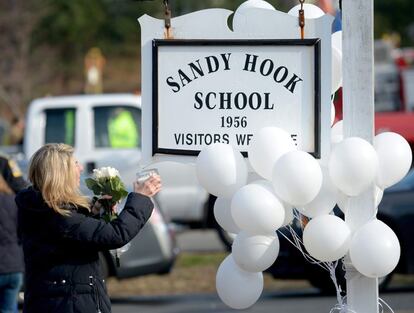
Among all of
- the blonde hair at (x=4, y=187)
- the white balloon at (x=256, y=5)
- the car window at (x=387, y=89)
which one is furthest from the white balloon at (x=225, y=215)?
the car window at (x=387, y=89)

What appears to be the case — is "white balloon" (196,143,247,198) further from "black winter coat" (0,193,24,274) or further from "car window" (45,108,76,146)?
"car window" (45,108,76,146)

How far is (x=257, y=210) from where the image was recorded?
4.62 meters

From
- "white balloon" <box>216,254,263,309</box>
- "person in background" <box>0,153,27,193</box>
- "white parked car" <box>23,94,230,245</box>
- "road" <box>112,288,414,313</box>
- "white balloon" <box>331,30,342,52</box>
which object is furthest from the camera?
"white parked car" <box>23,94,230,245</box>

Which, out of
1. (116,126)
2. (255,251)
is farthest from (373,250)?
(116,126)

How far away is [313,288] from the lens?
12523 mm

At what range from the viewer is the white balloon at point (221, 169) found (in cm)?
473

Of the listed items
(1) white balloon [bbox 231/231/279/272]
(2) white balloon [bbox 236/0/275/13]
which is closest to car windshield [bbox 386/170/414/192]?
(2) white balloon [bbox 236/0/275/13]

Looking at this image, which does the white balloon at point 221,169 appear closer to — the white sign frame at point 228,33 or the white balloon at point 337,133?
the white sign frame at point 228,33

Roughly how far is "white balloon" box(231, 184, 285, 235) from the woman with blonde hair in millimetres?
645

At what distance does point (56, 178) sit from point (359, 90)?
4.87ft

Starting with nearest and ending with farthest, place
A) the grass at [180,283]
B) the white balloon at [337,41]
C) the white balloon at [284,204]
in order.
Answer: the white balloon at [284,204]
the white balloon at [337,41]
the grass at [180,283]

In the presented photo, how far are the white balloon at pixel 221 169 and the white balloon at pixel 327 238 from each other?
1.21ft

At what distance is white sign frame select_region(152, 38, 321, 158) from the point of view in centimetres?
483

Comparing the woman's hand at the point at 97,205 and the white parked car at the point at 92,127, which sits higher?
the white parked car at the point at 92,127
